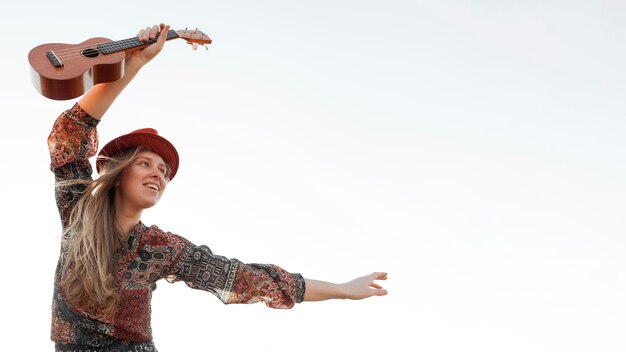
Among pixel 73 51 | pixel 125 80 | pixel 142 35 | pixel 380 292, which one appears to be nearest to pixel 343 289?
pixel 380 292

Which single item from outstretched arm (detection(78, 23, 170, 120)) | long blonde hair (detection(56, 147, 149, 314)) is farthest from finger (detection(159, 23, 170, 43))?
long blonde hair (detection(56, 147, 149, 314))

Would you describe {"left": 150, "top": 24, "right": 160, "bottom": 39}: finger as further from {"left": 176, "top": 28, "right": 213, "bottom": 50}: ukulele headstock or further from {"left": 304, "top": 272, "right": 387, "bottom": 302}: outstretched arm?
{"left": 304, "top": 272, "right": 387, "bottom": 302}: outstretched arm

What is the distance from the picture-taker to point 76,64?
3.40 m

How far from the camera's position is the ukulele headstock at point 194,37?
407 centimetres

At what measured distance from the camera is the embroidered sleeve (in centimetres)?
365

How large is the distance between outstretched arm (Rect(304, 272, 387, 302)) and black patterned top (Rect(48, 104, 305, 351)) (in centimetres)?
5

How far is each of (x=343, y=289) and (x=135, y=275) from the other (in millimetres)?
1015

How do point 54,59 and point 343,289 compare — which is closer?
point 54,59

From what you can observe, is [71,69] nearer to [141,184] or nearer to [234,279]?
[141,184]

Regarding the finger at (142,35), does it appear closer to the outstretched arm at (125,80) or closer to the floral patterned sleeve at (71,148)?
the outstretched arm at (125,80)

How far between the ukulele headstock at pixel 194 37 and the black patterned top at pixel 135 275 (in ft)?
2.80

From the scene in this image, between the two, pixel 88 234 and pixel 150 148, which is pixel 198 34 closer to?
pixel 150 148

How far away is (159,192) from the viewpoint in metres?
3.70

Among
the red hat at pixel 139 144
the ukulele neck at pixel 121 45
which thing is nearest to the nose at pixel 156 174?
the red hat at pixel 139 144
